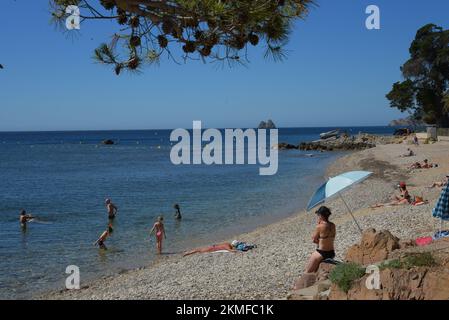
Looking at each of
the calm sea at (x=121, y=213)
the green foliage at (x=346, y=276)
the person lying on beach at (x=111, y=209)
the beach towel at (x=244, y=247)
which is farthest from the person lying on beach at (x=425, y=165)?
the green foliage at (x=346, y=276)

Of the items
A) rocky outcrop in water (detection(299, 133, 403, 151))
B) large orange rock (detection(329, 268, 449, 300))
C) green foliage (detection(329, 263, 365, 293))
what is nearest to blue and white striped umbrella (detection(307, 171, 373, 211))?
green foliage (detection(329, 263, 365, 293))

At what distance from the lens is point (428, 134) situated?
53562 millimetres

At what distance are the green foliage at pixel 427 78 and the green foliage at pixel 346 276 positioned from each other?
197 feet

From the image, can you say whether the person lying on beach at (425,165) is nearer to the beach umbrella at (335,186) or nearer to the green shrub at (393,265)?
the beach umbrella at (335,186)

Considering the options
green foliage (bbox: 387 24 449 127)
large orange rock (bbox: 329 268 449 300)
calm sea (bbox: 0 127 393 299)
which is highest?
green foliage (bbox: 387 24 449 127)

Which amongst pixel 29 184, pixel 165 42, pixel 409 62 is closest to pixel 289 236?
pixel 165 42

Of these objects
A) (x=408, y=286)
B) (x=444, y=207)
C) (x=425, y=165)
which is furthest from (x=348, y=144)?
(x=408, y=286)

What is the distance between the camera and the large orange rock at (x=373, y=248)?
8367mm

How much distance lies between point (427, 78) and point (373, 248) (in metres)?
61.0

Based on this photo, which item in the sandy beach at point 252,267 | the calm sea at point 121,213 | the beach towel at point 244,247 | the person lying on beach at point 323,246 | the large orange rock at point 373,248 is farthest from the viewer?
the calm sea at point 121,213

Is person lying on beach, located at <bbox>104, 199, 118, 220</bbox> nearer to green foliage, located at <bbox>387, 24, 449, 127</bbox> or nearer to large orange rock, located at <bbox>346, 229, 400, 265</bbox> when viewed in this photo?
large orange rock, located at <bbox>346, 229, 400, 265</bbox>

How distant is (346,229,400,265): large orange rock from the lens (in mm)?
8367

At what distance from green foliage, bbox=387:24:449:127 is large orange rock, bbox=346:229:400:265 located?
57.7m

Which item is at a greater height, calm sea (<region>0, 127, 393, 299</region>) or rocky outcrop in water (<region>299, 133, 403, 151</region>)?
rocky outcrop in water (<region>299, 133, 403, 151</region>)
